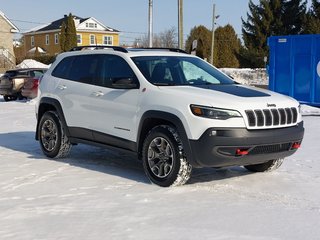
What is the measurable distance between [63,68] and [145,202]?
3.42 m

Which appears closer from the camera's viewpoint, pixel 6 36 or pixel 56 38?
pixel 6 36

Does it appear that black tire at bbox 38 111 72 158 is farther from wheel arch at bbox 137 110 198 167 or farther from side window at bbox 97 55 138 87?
wheel arch at bbox 137 110 198 167

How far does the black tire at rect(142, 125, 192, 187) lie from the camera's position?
5738mm

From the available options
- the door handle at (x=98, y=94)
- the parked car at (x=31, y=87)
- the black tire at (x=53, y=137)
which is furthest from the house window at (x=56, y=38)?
the door handle at (x=98, y=94)

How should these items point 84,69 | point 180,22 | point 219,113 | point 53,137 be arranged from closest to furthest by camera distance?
1. point 219,113
2. point 84,69
3. point 53,137
4. point 180,22

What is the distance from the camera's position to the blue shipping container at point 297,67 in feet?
46.5

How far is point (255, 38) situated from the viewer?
52281mm

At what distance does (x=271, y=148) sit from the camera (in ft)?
18.8

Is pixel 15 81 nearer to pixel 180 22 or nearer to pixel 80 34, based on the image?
pixel 180 22

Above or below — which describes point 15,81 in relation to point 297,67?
below

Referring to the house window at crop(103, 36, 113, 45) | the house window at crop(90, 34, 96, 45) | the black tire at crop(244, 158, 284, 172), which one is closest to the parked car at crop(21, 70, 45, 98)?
the black tire at crop(244, 158, 284, 172)

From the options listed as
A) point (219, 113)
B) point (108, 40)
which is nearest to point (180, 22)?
point (219, 113)

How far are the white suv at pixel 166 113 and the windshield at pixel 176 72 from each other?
0.5 inches

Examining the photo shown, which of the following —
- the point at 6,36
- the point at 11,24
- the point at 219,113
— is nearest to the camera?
the point at 219,113
